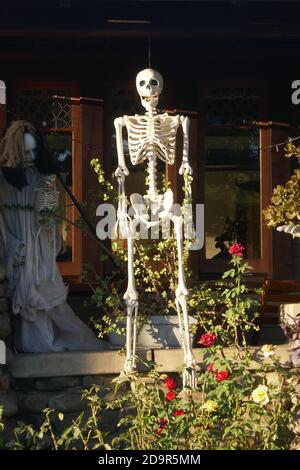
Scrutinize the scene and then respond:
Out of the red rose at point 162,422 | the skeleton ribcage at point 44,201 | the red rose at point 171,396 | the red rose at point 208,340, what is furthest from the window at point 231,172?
the red rose at point 162,422

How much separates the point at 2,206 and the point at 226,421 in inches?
98.3

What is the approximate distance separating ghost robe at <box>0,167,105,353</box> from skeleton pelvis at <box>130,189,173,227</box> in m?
0.74

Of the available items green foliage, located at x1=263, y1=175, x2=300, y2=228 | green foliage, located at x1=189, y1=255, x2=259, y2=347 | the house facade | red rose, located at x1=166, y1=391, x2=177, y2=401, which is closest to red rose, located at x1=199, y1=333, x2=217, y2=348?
green foliage, located at x1=189, y1=255, x2=259, y2=347

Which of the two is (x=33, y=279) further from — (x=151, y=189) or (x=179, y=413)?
(x=179, y=413)

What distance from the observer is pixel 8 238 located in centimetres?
780

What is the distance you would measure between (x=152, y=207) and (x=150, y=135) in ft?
1.79

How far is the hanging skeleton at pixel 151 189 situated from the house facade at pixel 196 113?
2.07 m

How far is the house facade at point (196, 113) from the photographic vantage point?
988 cm

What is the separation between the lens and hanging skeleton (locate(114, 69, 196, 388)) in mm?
7434

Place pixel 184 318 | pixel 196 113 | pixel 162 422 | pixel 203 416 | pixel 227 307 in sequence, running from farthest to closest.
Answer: pixel 196 113
pixel 227 307
pixel 184 318
pixel 203 416
pixel 162 422

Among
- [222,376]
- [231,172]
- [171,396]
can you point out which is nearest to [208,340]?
[222,376]

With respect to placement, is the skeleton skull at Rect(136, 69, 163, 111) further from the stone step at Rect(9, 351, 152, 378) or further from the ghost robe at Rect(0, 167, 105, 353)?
the stone step at Rect(9, 351, 152, 378)

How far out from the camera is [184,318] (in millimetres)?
7414

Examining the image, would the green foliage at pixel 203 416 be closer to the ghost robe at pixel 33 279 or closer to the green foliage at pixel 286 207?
the ghost robe at pixel 33 279
